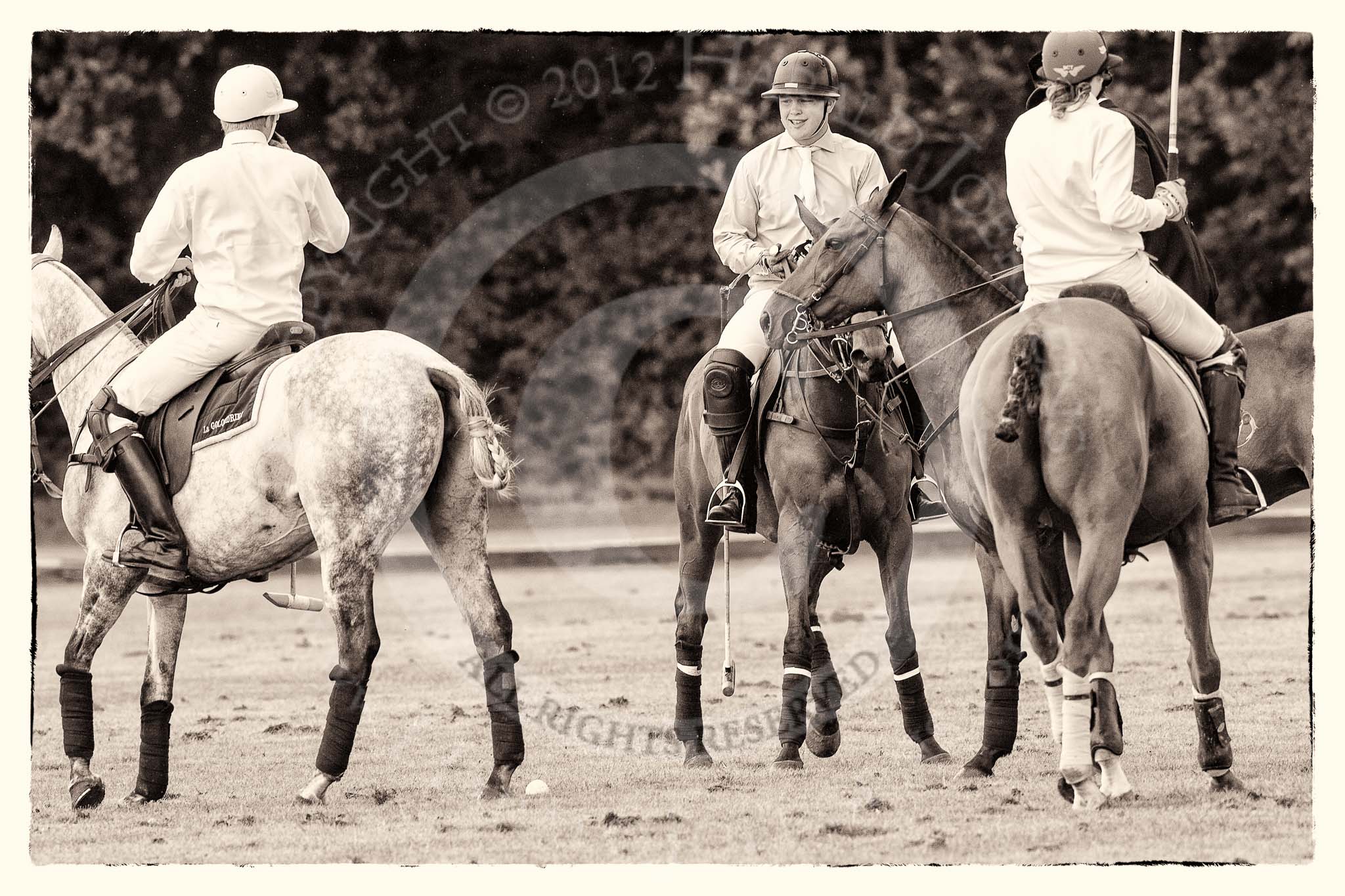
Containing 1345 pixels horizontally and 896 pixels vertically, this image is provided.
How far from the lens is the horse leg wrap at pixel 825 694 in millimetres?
9086

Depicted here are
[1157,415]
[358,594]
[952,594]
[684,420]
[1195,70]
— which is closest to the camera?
[1157,415]

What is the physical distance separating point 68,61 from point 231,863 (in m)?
15.8

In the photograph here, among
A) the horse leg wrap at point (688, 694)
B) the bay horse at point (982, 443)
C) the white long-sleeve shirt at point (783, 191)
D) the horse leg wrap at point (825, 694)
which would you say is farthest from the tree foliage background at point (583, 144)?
the horse leg wrap at point (825, 694)

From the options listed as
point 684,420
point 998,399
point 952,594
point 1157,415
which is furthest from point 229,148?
point 952,594

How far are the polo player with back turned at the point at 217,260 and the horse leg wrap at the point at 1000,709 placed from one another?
377 centimetres

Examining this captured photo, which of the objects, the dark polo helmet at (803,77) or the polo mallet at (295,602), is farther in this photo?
the dark polo helmet at (803,77)

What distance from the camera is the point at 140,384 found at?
8664mm

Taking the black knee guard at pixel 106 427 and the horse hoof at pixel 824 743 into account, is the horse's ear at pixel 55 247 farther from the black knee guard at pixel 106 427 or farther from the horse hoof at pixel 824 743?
the horse hoof at pixel 824 743

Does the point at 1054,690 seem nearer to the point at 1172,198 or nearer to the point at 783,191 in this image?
the point at 1172,198

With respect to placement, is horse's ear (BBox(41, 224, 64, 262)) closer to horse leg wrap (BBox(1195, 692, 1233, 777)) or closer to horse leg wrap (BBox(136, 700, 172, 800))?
horse leg wrap (BBox(136, 700, 172, 800))

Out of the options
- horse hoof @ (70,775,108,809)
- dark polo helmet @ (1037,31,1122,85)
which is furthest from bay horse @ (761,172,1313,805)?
horse hoof @ (70,775,108,809)

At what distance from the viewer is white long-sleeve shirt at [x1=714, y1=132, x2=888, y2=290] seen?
9.66 m

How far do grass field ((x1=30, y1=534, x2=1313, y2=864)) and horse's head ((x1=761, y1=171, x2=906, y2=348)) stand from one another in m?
2.21

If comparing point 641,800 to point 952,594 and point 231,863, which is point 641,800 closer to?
point 231,863
